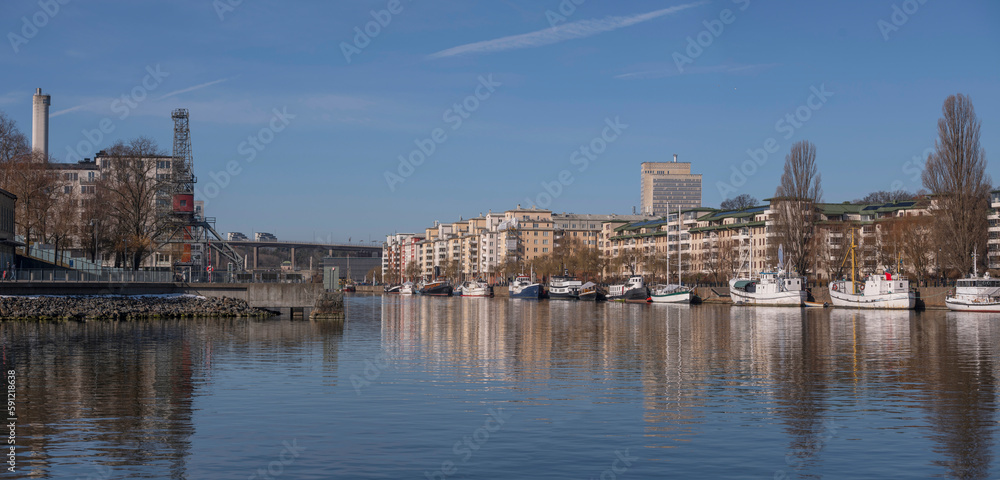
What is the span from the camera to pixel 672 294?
5861 inches

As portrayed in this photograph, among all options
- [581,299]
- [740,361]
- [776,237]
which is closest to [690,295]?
[776,237]

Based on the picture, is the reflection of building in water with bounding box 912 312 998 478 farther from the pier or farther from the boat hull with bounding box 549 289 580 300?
the boat hull with bounding box 549 289 580 300

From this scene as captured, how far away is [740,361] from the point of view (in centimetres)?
4072

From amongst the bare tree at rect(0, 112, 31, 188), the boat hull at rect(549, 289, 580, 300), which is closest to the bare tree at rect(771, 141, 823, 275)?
the boat hull at rect(549, 289, 580, 300)

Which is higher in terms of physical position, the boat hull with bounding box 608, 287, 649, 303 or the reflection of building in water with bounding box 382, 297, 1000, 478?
the boat hull with bounding box 608, 287, 649, 303

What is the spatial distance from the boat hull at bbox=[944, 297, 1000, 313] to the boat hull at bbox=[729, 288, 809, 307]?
21.1 m

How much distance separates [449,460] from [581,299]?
159614mm

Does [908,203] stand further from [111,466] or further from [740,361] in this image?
[111,466]

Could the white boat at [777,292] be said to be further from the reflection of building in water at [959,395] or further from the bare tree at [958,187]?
the reflection of building in water at [959,395]

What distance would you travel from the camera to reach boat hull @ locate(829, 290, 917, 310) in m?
111

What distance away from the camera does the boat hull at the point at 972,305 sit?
101562 millimetres

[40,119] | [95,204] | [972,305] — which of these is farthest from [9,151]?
[972,305]

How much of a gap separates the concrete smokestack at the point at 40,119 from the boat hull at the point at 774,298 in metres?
119

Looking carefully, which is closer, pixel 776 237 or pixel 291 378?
pixel 291 378
